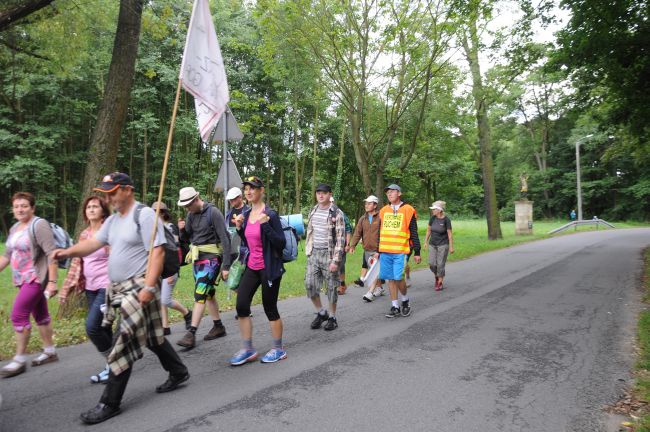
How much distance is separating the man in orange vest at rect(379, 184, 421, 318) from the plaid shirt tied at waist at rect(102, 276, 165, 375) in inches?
152

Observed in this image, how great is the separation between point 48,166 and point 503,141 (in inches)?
2082

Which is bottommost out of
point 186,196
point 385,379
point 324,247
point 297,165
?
point 385,379

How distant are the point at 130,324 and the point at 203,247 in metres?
2.18

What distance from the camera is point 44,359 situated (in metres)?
4.95

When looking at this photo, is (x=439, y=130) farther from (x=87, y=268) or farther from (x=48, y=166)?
(x=87, y=268)

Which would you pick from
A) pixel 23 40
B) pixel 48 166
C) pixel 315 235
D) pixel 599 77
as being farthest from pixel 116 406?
pixel 48 166

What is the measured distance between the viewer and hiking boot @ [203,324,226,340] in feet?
19.2

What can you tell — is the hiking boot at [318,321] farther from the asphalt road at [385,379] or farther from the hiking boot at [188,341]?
the hiking boot at [188,341]

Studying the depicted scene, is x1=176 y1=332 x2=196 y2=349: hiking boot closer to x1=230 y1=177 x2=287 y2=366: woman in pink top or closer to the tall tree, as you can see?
x1=230 y1=177 x2=287 y2=366: woman in pink top

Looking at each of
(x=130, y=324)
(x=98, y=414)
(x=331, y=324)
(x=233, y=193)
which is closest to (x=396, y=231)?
(x=331, y=324)

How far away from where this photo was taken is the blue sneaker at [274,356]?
484 centimetres

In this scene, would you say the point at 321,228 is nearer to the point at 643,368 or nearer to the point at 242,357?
the point at 242,357

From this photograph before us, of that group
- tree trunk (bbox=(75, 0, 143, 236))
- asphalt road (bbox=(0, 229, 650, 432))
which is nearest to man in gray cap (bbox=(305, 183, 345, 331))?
asphalt road (bbox=(0, 229, 650, 432))

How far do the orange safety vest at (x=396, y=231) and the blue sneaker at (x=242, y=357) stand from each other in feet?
9.21
